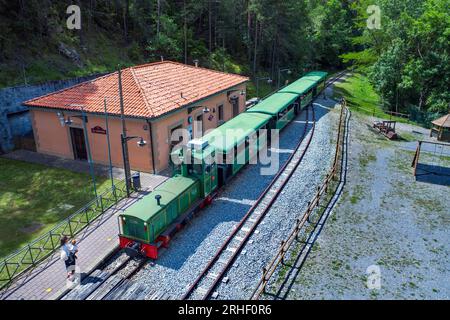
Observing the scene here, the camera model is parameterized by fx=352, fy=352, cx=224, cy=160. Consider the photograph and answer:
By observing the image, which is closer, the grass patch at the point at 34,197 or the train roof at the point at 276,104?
the grass patch at the point at 34,197

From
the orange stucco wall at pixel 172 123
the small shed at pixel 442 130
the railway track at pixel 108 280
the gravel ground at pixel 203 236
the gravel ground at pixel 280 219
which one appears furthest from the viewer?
the small shed at pixel 442 130

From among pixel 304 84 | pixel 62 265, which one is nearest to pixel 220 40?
pixel 304 84

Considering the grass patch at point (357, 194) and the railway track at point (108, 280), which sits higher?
the railway track at point (108, 280)

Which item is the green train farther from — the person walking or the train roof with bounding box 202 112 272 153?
the person walking

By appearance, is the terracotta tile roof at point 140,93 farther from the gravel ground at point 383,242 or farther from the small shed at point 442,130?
the small shed at point 442,130

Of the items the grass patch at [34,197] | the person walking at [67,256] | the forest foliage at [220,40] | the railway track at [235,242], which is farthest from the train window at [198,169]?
the forest foliage at [220,40]

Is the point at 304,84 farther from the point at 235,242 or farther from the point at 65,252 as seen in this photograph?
the point at 65,252
